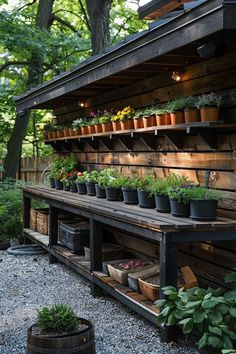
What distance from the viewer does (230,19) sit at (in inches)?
135

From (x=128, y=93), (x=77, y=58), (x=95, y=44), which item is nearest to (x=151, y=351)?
(x=128, y=93)

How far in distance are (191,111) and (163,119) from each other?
0.49 m

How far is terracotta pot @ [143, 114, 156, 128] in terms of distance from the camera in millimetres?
5273

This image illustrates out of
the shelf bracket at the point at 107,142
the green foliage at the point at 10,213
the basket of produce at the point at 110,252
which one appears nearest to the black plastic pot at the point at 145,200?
the basket of produce at the point at 110,252

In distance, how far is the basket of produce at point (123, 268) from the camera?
518cm

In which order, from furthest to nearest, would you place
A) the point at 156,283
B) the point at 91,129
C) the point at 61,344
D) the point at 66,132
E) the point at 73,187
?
the point at 66,132 < the point at 73,187 < the point at 91,129 < the point at 156,283 < the point at 61,344

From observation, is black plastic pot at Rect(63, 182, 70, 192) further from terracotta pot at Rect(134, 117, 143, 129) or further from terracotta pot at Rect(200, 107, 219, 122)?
terracotta pot at Rect(200, 107, 219, 122)

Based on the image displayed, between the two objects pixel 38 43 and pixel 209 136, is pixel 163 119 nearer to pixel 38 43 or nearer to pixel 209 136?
pixel 209 136

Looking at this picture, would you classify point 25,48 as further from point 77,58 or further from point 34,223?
point 34,223

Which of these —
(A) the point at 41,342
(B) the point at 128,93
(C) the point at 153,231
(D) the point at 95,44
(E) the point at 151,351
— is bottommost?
(E) the point at 151,351

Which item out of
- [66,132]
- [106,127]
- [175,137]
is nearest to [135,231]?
[175,137]

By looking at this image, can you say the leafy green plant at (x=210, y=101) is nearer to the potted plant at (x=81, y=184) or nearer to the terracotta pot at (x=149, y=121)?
the terracotta pot at (x=149, y=121)

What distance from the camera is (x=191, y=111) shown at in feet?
15.2

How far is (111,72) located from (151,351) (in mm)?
2946
